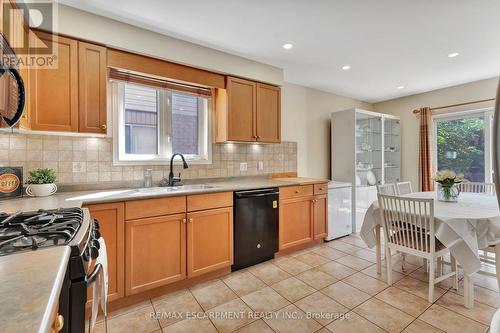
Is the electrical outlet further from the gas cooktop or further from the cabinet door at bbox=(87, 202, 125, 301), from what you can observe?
the gas cooktop

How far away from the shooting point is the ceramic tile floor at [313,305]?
1707 millimetres

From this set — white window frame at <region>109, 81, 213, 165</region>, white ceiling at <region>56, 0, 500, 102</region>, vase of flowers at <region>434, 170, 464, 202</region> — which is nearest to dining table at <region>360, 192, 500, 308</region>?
vase of flowers at <region>434, 170, 464, 202</region>

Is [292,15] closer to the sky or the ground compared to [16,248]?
closer to the sky

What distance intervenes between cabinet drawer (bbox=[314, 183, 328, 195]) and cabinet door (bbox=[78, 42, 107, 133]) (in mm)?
2450

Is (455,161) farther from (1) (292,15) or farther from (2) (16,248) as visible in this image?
(2) (16,248)

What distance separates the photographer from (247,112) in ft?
9.72

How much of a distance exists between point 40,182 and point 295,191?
2.45m

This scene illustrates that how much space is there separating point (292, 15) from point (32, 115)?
7.13 feet

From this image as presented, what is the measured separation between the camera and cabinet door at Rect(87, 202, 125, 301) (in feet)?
5.92

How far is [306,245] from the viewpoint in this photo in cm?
319

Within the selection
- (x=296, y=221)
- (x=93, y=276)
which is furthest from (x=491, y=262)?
(x=93, y=276)

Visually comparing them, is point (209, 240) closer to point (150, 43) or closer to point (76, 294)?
point (76, 294)

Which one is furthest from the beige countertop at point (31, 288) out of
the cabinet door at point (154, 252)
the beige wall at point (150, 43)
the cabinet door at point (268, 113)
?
the cabinet door at point (268, 113)

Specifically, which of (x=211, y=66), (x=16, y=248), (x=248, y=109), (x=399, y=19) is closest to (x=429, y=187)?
(x=399, y=19)
